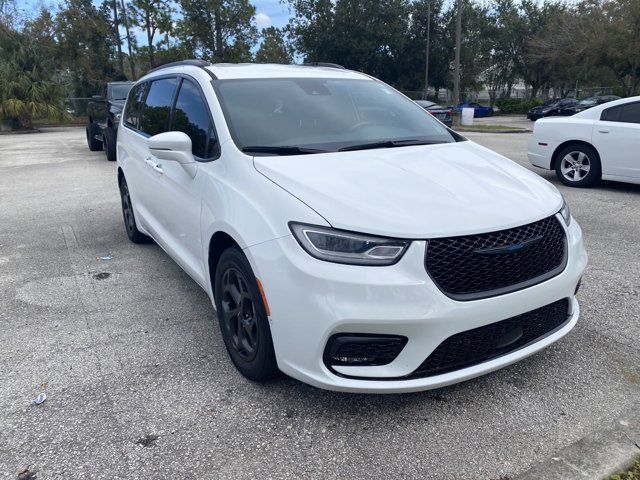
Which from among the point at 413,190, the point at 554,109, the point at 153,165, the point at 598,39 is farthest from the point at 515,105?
the point at 413,190

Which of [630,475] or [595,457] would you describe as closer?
[630,475]

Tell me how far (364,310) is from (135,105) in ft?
12.7

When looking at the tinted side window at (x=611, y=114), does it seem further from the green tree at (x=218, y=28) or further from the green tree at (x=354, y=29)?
the green tree at (x=354, y=29)

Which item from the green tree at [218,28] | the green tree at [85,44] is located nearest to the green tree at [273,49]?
the green tree at [218,28]

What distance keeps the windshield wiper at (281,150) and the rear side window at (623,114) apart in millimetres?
6296

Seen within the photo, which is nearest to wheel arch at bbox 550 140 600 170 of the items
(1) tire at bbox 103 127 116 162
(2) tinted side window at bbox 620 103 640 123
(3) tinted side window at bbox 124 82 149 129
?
(2) tinted side window at bbox 620 103 640 123

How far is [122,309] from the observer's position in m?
4.02

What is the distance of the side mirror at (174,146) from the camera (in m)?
3.25

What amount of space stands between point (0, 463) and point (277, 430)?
1.25 m

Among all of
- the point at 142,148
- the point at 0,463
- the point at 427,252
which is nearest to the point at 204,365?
the point at 0,463

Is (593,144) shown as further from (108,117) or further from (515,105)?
(515,105)

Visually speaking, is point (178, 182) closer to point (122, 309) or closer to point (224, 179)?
point (224, 179)

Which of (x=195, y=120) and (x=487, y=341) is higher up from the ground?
(x=195, y=120)

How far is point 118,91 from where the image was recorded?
42.2 feet
